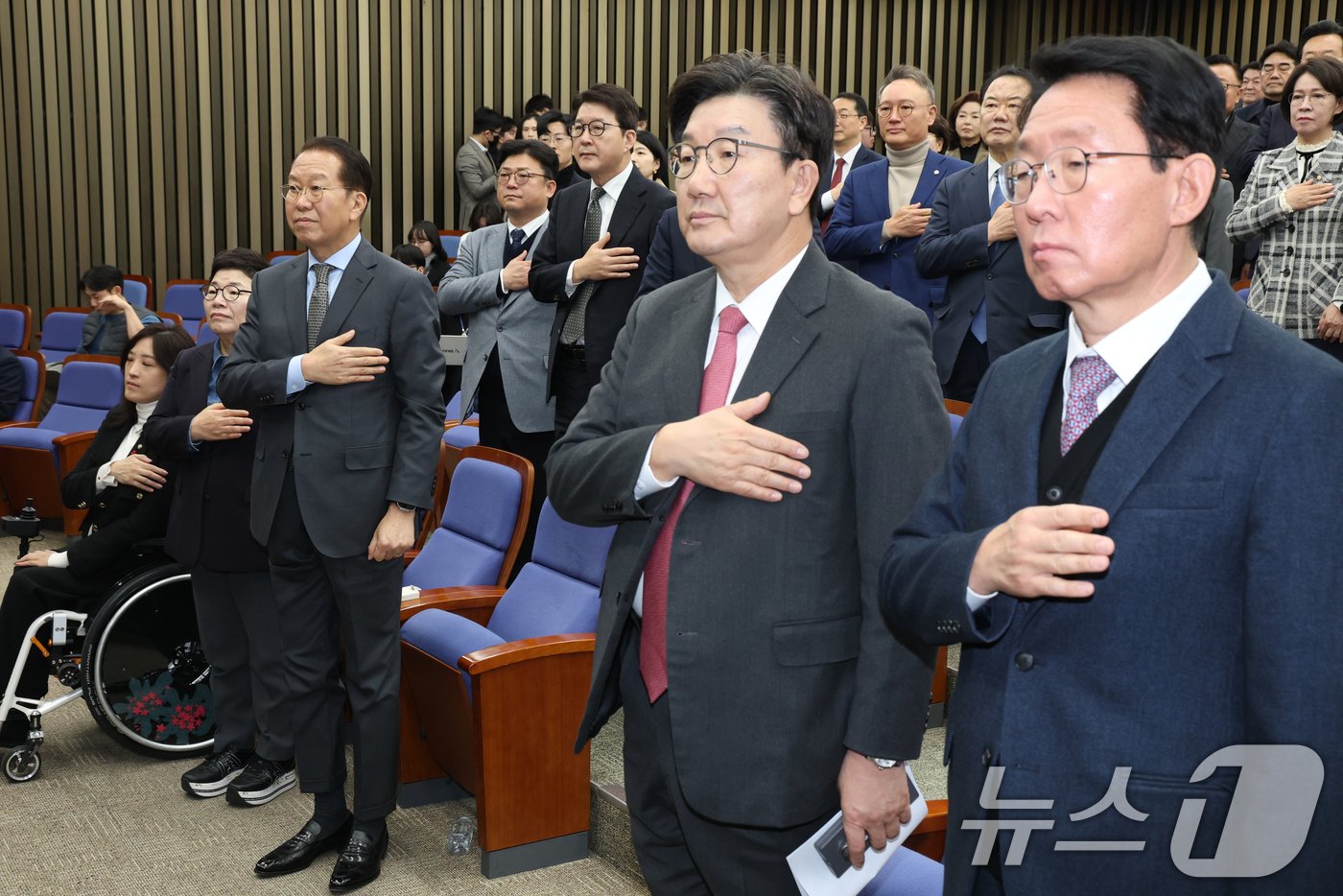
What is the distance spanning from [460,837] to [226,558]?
2.95 feet

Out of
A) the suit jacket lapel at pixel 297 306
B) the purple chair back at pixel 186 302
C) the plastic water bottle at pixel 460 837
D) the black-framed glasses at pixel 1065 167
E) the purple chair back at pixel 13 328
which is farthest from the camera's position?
the purple chair back at pixel 186 302

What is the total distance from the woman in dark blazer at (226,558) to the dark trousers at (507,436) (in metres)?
0.83

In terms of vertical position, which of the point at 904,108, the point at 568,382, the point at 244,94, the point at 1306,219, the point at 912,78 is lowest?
the point at 568,382

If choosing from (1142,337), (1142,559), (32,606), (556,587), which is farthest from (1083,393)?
(32,606)

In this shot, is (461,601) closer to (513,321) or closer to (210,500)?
(210,500)

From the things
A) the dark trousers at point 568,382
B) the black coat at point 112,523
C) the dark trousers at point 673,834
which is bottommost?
the black coat at point 112,523

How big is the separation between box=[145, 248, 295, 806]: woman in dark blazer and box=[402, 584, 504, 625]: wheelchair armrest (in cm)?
35

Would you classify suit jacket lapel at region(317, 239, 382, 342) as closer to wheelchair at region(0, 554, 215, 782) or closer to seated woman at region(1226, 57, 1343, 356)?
wheelchair at region(0, 554, 215, 782)

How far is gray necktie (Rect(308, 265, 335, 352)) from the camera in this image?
2.71 metres

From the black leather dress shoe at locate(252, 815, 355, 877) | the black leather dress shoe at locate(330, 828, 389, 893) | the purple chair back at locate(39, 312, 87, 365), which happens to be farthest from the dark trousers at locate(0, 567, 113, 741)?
the purple chair back at locate(39, 312, 87, 365)

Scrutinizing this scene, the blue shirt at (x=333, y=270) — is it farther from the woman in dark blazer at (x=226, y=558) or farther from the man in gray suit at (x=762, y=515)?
the man in gray suit at (x=762, y=515)

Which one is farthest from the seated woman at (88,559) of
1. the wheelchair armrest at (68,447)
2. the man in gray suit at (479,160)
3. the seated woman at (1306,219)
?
the man in gray suit at (479,160)

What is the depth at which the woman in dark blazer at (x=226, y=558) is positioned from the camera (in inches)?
118

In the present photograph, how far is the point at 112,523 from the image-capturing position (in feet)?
11.0
